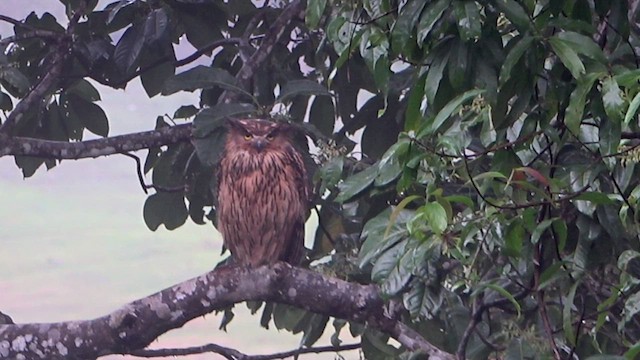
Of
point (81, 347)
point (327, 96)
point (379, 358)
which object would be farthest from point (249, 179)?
point (81, 347)

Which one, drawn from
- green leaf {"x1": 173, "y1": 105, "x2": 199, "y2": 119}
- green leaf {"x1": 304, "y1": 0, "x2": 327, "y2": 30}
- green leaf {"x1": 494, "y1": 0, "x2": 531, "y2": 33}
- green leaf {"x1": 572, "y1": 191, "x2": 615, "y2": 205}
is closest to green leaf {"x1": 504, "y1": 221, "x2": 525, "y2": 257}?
green leaf {"x1": 572, "y1": 191, "x2": 615, "y2": 205}

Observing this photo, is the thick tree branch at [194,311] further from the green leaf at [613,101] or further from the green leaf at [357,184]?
the green leaf at [613,101]

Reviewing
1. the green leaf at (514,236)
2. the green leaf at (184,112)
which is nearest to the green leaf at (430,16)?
the green leaf at (514,236)

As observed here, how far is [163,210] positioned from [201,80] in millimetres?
590

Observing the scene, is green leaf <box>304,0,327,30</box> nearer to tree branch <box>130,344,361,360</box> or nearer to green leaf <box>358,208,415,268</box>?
green leaf <box>358,208,415,268</box>

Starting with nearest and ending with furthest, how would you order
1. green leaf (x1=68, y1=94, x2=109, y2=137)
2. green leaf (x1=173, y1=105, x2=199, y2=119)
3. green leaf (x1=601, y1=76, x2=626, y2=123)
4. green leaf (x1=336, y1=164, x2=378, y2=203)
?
green leaf (x1=601, y1=76, x2=626, y2=123)
green leaf (x1=336, y1=164, x2=378, y2=203)
green leaf (x1=173, y1=105, x2=199, y2=119)
green leaf (x1=68, y1=94, x2=109, y2=137)

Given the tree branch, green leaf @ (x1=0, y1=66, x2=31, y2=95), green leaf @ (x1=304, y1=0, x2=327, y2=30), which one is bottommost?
the tree branch

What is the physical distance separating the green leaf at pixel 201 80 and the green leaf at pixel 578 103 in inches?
59.9

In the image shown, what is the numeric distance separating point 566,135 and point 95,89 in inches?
81.2

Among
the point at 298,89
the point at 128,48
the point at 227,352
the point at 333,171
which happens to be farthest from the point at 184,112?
the point at 333,171

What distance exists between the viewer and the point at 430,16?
162 centimetres

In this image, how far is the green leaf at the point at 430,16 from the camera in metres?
1.61

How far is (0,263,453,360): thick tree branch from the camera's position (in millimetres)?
2555

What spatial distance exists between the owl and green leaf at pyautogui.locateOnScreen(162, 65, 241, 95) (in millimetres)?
195
